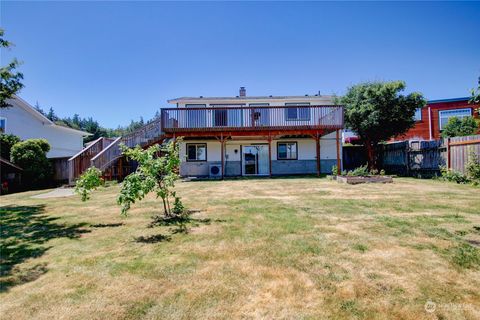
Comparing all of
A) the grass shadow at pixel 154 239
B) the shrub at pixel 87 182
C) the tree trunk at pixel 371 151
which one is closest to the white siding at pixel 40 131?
the shrub at pixel 87 182

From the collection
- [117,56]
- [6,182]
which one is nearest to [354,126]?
[117,56]

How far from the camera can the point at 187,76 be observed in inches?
828

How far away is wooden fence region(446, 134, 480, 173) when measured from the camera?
1092 centimetres

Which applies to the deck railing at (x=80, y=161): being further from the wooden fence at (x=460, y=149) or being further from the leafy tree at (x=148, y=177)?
the wooden fence at (x=460, y=149)

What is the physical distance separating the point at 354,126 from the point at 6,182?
1989 centimetres

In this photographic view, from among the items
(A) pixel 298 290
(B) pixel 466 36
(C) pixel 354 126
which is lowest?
(A) pixel 298 290

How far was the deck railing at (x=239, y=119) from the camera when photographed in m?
14.9

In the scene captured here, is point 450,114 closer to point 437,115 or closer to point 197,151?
point 437,115

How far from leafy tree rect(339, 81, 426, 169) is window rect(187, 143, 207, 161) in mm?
9811

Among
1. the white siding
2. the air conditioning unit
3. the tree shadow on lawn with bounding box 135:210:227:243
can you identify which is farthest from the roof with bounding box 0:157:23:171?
the tree shadow on lawn with bounding box 135:210:227:243

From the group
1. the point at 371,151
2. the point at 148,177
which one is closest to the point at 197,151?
the point at 371,151

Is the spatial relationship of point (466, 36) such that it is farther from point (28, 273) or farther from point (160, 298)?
point (28, 273)

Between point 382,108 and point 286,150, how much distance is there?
21.4 feet

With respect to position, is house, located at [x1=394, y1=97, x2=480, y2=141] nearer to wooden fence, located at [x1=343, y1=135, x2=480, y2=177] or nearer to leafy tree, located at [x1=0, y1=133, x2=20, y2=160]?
wooden fence, located at [x1=343, y1=135, x2=480, y2=177]
